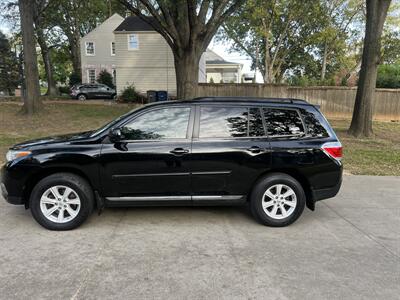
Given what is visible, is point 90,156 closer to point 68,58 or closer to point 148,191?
point 148,191

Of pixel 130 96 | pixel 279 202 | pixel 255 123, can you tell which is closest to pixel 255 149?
pixel 255 123

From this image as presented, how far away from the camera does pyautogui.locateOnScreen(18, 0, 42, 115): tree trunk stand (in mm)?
14672

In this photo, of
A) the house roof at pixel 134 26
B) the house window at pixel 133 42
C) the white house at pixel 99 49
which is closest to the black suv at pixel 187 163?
the house roof at pixel 134 26

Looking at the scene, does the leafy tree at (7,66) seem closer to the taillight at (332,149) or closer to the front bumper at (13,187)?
the front bumper at (13,187)

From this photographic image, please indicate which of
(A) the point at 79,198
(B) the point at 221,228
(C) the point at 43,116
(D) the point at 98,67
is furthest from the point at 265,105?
(D) the point at 98,67

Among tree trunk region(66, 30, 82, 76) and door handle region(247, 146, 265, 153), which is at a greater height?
tree trunk region(66, 30, 82, 76)

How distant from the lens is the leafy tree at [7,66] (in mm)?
30703

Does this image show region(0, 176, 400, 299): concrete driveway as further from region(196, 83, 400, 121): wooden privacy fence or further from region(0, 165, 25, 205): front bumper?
region(196, 83, 400, 121): wooden privacy fence

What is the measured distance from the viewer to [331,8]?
3134 centimetres

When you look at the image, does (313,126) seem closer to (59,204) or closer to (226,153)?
(226,153)

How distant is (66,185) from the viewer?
415 cm

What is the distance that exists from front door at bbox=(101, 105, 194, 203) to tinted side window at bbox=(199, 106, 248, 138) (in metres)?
0.19

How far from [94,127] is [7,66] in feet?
79.7

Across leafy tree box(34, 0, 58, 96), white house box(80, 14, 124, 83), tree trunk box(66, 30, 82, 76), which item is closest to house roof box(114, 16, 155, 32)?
leafy tree box(34, 0, 58, 96)
